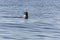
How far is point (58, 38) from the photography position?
21812 millimetres

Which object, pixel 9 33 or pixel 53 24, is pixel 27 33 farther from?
pixel 53 24

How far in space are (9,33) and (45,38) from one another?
11.0 feet

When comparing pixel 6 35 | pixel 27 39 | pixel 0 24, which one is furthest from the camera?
pixel 0 24

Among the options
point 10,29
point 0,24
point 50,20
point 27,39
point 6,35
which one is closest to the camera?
point 27,39

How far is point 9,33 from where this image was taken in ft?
78.0

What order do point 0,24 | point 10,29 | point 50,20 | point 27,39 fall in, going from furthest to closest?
1. point 50,20
2. point 0,24
3. point 10,29
4. point 27,39

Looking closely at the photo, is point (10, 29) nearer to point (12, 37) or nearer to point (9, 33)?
point (9, 33)

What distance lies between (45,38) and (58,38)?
0.94 metres

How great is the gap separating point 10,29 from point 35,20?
573cm

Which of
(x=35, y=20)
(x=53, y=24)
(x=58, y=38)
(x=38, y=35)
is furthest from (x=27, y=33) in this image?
(x=35, y=20)

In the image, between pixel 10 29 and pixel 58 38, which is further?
pixel 10 29

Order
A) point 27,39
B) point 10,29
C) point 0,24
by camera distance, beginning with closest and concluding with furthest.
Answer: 1. point 27,39
2. point 10,29
3. point 0,24

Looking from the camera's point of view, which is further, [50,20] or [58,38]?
[50,20]

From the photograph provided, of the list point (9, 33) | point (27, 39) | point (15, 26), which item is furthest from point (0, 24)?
point (27, 39)
